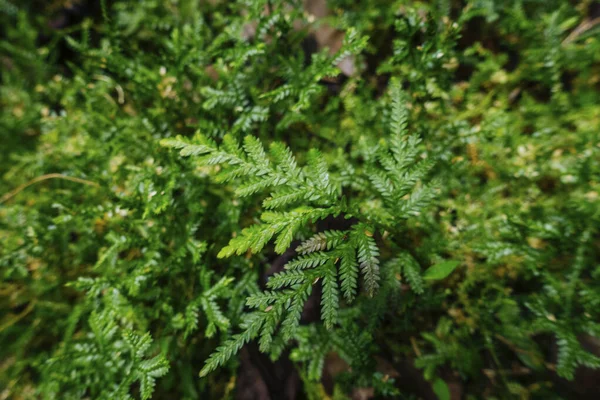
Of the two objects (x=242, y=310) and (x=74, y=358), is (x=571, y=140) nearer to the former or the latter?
(x=242, y=310)

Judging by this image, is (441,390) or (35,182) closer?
(441,390)

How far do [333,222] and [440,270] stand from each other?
657 mm

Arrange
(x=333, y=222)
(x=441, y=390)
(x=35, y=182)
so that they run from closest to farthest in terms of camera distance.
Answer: (x=333, y=222) < (x=441, y=390) < (x=35, y=182)

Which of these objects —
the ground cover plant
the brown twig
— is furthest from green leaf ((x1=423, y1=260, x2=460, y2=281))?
the brown twig

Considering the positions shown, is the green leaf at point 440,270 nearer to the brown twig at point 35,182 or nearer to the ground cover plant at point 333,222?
the ground cover plant at point 333,222

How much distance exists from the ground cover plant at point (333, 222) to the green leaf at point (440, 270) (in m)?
0.01

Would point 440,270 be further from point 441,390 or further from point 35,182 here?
point 35,182

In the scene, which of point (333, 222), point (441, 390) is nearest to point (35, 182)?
point (333, 222)

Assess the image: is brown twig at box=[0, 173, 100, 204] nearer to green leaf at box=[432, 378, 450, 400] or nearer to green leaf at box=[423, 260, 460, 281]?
green leaf at box=[423, 260, 460, 281]

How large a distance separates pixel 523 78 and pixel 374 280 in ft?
8.35

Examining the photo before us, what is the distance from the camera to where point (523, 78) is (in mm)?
2629

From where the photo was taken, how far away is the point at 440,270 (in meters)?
1.68

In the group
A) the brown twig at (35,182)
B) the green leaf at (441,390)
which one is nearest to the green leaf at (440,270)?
the green leaf at (441,390)

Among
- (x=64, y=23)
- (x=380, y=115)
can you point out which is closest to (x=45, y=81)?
(x=64, y=23)
